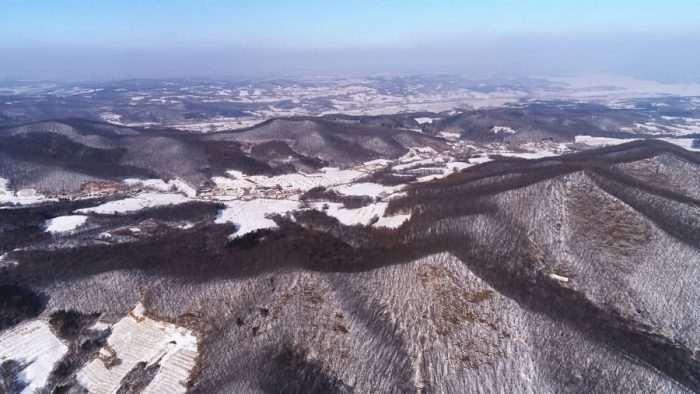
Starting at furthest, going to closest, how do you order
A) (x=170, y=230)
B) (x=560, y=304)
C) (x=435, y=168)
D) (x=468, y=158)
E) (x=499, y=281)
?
(x=468, y=158) → (x=435, y=168) → (x=170, y=230) → (x=499, y=281) → (x=560, y=304)

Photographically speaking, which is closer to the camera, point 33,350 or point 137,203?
point 33,350

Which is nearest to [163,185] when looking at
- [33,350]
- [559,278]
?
[33,350]

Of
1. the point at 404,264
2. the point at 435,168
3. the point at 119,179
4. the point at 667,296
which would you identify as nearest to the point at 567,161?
the point at 435,168

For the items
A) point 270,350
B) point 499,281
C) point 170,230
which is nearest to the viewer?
point 270,350

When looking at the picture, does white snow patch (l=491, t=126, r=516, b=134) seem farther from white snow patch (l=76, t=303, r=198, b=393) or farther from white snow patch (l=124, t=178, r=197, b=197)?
white snow patch (l=76, t=303, r=198, b=393)

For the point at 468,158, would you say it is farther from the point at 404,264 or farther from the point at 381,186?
the point at 404,264

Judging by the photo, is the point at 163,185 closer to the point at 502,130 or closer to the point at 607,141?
the point at 502,130
